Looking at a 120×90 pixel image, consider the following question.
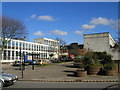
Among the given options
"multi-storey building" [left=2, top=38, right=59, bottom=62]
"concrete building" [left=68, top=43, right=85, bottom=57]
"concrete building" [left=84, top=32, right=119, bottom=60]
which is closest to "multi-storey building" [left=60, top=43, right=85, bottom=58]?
"concrete building" [left=68, top=43, right=85, bottom=57]

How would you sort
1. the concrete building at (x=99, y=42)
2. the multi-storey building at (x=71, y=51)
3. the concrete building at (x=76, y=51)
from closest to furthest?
the concrete building at (x=76, y=51) < the concrete building at (x=99, y=42) < the multi-storey building at (x=71, y=51)

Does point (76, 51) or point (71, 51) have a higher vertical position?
point (71, 51)

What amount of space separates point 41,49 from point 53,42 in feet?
77.5

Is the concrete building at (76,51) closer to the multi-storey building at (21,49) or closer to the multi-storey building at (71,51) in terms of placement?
the multi-storey building at (71,51)

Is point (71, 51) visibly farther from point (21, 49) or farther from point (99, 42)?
point (21, 49)

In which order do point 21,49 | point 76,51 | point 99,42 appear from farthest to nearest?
point 76,51, point 21,49, point 99,42

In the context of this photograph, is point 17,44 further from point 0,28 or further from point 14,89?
point 14,89

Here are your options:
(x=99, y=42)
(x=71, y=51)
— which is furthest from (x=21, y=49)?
(x=71, y=51)

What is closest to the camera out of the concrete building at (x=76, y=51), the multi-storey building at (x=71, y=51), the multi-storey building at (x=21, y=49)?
the multi-storey building at (x=21, y=49)

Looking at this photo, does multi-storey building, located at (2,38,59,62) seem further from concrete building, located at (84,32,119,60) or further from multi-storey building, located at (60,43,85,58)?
concrete building, located at (84,32,119,60)

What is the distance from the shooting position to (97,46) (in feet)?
198

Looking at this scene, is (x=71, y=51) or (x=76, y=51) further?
(x=71, y=51)

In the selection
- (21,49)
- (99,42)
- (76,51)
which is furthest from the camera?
(76,51)

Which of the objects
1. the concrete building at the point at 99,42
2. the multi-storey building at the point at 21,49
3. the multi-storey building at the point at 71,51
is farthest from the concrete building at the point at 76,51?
the multi-storey building at the point at 21,49
